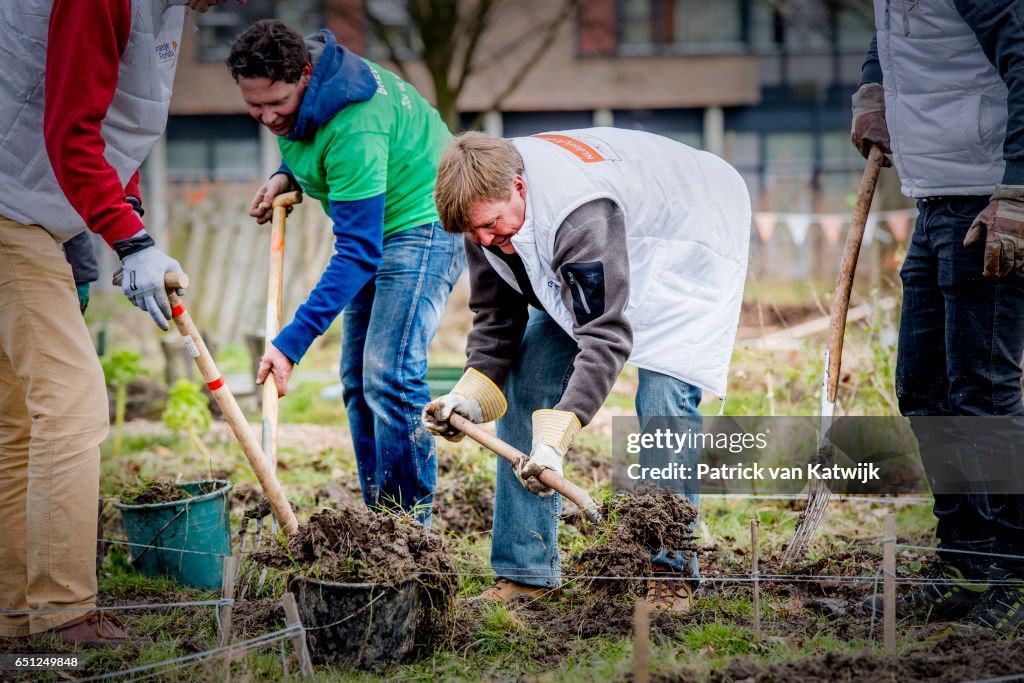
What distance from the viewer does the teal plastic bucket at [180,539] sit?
3500 millimetres

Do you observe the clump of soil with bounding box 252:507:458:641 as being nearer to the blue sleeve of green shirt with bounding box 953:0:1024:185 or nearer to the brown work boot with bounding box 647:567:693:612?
the brown work boot with bounding box 647:567:693:612

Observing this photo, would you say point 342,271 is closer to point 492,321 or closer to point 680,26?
point 492,321

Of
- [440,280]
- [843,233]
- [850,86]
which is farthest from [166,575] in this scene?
[850,86]

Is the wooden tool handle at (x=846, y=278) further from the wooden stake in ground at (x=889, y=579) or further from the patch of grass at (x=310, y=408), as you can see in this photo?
the patch of grass at (x=310, y=408)

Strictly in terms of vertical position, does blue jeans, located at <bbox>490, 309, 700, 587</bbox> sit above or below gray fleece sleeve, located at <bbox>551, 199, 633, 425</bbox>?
below

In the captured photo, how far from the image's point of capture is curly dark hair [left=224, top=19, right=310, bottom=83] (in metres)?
3.22

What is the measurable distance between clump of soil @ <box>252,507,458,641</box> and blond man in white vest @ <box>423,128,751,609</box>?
34 centimetres

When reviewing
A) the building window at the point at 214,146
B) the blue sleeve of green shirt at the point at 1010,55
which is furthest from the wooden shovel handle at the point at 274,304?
the building window at the point at 214,146

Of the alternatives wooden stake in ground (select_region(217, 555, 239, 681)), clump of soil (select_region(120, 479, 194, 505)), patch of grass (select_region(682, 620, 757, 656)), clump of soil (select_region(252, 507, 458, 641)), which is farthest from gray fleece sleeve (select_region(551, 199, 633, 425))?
clump of soil (select_region(120, 479, 194, 505))

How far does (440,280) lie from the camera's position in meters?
3.57

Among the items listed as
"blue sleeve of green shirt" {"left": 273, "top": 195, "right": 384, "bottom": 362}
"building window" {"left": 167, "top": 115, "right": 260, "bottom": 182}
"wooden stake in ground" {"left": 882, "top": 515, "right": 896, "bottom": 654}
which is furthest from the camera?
"building window" {"left": 167, "top": 115, "right": 260, "bottom": 182}

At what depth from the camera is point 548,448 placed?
263 cm

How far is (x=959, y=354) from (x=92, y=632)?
2.64 metres

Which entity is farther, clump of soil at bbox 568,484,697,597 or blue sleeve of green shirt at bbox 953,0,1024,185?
clump of soil at bbox 568,484,697,597
